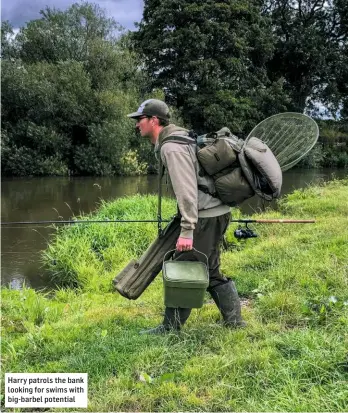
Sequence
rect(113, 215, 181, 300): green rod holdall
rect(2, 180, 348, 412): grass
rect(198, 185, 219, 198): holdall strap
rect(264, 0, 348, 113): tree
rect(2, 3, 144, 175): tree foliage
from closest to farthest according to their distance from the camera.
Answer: rect(2, 180, 348, 412): grass, rect(198, 185, 219, 198): holdall strap, rect(113, 215, 181, 300): green rod holdall, rect(2, 3, 144, 175): tree foliage, rect(264, 0, 348, 113): tree

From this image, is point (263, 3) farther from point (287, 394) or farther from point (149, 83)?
point (287, 394)

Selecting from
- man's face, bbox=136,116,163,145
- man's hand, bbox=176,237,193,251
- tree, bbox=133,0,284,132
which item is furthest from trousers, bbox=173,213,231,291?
tree, bbox=133,0,284,132

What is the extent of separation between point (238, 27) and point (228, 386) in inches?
1143

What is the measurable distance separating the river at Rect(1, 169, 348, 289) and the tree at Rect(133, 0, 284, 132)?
246 inches

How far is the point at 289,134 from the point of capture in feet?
14.6

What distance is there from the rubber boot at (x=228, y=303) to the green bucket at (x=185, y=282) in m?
0.30

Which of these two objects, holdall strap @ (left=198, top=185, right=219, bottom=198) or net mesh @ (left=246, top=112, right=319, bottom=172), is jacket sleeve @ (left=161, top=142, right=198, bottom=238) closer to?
holdall strap @ (left=198, top=185, right=219, bottom=198)

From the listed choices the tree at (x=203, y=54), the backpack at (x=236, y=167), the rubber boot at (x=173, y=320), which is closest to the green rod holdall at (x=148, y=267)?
the rubber boot at (x=173, y=320)

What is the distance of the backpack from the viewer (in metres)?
3.09

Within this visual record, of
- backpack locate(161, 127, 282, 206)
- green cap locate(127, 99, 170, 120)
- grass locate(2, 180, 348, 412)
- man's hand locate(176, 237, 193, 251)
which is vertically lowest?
grass locate(2, 180, 348, 412)

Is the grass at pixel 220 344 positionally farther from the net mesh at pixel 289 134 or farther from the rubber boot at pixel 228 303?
the net mesh at pixel 289 134

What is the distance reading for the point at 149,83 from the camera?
27625 millimetres

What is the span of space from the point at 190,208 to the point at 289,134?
1.87 metres

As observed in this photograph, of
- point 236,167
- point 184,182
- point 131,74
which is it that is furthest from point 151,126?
point 131,74
